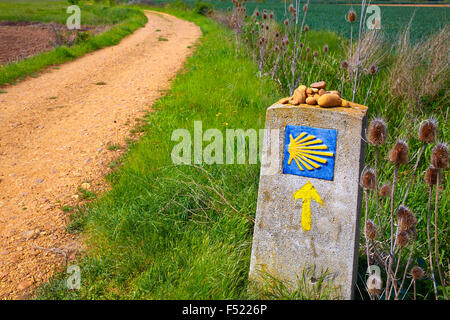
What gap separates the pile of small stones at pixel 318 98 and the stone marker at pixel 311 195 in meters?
0.04

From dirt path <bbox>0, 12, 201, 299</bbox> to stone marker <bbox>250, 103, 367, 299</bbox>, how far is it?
162 centimetres

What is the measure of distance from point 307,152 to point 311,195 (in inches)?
9.4

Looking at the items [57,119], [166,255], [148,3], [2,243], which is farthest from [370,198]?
[148,3]

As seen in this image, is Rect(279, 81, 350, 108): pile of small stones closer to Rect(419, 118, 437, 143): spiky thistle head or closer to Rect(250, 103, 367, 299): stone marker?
Rect(250, 103, 367, 299): stone marker

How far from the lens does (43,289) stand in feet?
7.74

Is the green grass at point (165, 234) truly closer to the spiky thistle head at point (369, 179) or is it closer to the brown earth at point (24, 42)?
the spiky thistle head at point (369, 179)

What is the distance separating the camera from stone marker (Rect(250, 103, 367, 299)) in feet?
6.23

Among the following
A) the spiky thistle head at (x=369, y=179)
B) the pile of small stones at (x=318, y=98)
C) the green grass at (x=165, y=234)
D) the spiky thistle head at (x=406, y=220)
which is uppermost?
the pile of small stones at (x=318, y=98)

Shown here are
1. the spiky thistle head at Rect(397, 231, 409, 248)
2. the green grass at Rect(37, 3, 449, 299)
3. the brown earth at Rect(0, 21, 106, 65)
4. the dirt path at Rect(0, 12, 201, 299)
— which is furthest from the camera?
the brown earth at Rect(0, 21, 106, 65)

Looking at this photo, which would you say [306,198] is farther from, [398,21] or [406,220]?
[398,21]

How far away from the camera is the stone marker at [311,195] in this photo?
190 cm

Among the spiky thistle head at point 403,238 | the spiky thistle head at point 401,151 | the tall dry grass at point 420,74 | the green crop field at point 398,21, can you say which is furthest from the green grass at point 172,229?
the green crop field at point 398,21

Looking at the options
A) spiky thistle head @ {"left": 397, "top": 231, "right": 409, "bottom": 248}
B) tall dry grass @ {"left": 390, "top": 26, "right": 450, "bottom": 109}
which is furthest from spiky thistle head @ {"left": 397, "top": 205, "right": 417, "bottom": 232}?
tall dry grass @ {"left": 390, "top": 26, "right": 450, "bottom": 109}
